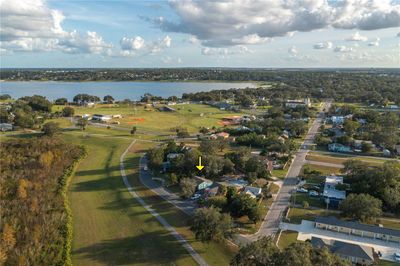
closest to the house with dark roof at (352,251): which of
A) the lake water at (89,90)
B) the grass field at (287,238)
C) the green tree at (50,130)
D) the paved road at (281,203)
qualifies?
the grass field at (287,238)

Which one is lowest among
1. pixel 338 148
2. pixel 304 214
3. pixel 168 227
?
pixel 304 214

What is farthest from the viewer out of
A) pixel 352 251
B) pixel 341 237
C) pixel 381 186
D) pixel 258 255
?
pixel 381 186

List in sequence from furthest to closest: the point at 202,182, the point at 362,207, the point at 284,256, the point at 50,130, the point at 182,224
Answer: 1. the point at 50,130
2. the point at 202,182
3. the point at 362,207
4. the point at 182,224
5. the point at 284,256

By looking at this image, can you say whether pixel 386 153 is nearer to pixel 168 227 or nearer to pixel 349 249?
pixel 349 249

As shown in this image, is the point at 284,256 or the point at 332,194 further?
the point at 332,194

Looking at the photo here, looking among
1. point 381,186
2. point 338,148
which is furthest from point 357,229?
point 338,148

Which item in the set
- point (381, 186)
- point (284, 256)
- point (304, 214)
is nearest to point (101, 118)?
point (304, 214)

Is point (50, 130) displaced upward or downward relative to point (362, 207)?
upward

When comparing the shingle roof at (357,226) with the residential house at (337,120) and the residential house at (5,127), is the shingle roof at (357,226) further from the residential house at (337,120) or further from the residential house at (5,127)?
the residential house at (5,127)
